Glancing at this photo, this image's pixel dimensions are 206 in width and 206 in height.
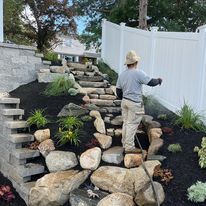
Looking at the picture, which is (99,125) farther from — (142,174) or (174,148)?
(142,174)

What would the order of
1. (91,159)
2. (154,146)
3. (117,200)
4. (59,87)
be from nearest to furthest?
(117,200)
(91,159)
(154,146)
(59,87)

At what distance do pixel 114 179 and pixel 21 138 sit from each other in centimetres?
164

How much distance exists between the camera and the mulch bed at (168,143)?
13.8 feet

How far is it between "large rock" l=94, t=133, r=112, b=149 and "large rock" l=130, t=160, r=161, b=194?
794 mm

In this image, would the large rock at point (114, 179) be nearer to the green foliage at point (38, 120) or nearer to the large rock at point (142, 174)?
the large rock at point (142, 174)

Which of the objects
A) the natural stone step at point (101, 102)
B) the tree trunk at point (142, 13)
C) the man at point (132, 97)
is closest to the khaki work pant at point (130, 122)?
the man at point (132, 97)

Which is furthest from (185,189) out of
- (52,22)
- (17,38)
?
(17,38)

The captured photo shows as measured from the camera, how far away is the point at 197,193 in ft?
12.9

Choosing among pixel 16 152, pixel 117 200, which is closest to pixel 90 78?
pixel 16 152

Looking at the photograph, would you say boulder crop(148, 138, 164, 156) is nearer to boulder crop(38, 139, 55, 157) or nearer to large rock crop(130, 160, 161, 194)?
large rock crop(130, 160, 161, 194)

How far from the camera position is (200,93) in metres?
5.76

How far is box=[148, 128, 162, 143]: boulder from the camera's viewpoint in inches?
208

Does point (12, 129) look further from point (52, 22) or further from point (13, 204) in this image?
point (52, 22)

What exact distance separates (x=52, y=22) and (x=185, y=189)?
9489 mm
